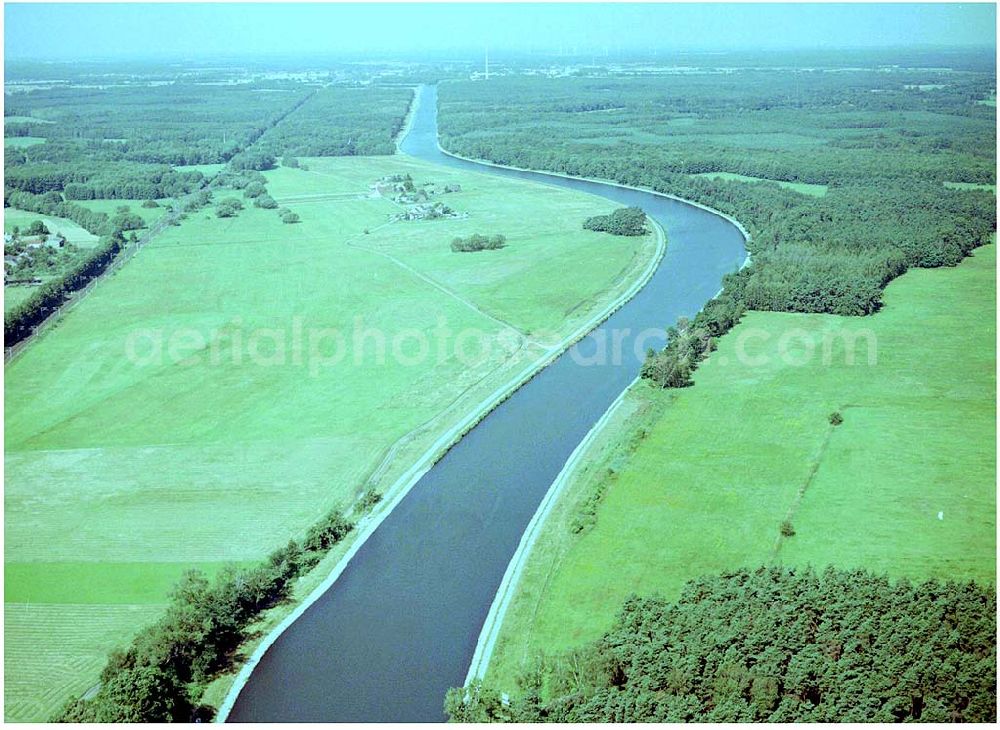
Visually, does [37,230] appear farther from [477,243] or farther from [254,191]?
[477,243]

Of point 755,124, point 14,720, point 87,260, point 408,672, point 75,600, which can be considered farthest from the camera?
point 755,124

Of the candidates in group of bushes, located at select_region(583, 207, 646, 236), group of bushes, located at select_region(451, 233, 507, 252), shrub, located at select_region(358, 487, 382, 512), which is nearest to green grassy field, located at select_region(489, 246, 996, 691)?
shrub, located at select_region(358, 487, 382, 512)

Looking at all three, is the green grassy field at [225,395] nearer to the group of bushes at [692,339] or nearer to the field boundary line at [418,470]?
the field boundary line at [418,470]

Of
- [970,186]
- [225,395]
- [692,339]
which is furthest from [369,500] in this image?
[970,186]

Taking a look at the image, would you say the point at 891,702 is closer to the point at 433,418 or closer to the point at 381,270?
the point at 433,418

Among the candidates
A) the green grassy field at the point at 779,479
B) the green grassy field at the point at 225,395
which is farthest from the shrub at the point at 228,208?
the green grassy field at the point at 779,479

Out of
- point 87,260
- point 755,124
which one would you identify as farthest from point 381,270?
point 755,124

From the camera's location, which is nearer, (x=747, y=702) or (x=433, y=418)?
(x=747, y=702)
